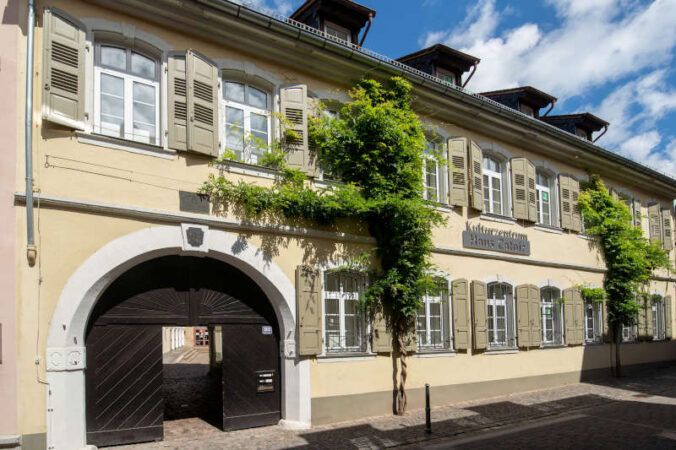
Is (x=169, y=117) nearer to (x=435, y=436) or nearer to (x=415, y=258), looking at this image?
(x=415, y=258)

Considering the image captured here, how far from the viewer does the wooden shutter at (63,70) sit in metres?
7.95

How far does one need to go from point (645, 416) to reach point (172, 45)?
36.6ft

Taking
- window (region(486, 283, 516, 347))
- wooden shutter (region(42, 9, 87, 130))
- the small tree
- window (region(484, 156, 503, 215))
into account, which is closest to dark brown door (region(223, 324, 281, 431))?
wooden shutter (region(42, 9, 87, 130))

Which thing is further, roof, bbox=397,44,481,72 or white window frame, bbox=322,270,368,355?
roof, bbox=397,44,481,72

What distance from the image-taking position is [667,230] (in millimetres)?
21922

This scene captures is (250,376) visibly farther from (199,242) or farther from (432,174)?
(432,174)

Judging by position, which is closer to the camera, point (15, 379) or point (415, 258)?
point (15, 379)

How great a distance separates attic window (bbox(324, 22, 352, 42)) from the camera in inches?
509

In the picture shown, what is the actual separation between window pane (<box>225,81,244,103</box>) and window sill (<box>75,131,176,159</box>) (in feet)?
5.68

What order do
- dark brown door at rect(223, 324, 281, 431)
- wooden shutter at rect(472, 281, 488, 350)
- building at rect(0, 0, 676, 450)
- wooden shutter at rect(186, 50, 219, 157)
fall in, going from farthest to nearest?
wooden shutter at rect(472, 281, 488, 350) → dark brown door at rect(223, 324, 281, 431) → wooden shutter at rect(186, 50, 219, 157) → building at rect(0, 0, 676, 450)

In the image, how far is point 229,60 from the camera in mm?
10000

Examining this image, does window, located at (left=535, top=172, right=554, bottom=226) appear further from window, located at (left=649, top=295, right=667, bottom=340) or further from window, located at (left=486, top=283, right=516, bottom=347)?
window, located at (left=649, top=295, right=667, bottom=340)

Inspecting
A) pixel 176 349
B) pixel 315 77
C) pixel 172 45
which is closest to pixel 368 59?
pixel 315 77

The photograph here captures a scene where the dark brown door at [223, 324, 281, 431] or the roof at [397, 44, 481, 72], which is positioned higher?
the roof at [397, 44, 481, 72]
